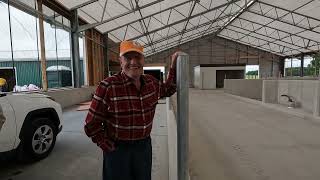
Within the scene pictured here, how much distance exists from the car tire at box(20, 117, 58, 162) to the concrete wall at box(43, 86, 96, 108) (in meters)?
5.33

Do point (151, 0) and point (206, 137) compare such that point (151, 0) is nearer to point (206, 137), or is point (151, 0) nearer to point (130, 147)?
point (206, 137)

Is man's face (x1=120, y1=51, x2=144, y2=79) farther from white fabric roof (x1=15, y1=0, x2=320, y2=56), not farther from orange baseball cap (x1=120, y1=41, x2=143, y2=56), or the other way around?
white fabric roof (x1=15, y1=0, x2=320, y2=56)

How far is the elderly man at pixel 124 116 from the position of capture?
1752 mm

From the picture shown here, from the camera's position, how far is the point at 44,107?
3.90 meters

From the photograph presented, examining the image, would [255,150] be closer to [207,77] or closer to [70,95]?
[70,95]

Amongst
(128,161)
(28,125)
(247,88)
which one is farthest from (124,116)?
(247,88)

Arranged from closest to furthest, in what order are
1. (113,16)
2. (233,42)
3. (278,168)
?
1. (278,168)
2. (113,16)
3. (233,42)

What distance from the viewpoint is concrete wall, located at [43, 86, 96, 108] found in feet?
31.4

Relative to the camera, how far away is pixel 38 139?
12.3ft

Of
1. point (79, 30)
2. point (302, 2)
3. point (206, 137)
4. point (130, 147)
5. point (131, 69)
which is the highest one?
point (302, 2)

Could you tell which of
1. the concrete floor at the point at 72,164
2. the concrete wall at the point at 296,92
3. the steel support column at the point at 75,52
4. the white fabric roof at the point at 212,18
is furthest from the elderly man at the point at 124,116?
the steel support column at the point at 75,52

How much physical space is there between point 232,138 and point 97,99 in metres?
3.65

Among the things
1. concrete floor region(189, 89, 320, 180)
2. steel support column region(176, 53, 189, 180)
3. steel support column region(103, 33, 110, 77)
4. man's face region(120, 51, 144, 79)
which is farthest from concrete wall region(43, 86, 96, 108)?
steel support column region(176, 53, 189, 180)

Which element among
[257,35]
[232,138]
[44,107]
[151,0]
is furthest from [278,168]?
[257,35]
